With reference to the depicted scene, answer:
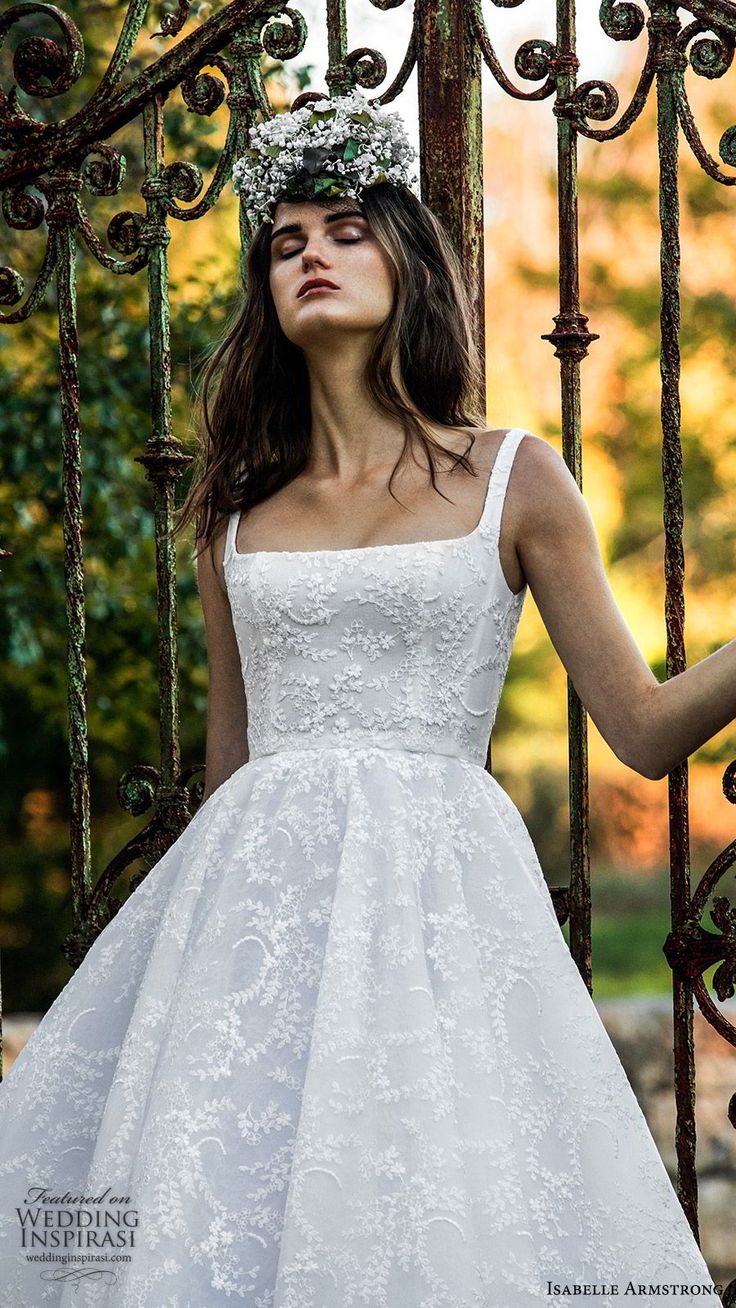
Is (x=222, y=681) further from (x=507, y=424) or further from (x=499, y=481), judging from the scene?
(x=507, y=424)

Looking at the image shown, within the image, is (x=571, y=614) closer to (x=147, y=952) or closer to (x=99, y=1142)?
(x=147, y=952)

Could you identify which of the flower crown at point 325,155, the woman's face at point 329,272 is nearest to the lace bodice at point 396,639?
the woman's face at point 329,272

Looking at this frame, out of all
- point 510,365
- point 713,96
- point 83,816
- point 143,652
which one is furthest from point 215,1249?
point 713,96

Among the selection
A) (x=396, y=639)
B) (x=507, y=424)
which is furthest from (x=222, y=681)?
(x=507, y=424)

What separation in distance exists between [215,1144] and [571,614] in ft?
2.75

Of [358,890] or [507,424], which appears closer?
[358,890]

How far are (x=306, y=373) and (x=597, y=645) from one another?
0.70 metres

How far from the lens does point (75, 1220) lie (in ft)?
6.81

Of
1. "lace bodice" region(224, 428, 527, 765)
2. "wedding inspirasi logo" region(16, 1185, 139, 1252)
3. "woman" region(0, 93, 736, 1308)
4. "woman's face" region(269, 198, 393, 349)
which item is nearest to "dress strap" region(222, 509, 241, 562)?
"woman" region(0, 93, 736, 1308)

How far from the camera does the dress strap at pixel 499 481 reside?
7.18 feet

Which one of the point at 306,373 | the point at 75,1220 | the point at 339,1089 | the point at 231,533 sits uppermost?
the point at 306,373

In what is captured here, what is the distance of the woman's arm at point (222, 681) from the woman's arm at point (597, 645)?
50 centimetres

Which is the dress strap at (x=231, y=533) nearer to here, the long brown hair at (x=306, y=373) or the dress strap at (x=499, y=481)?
the long brown hair at (x=306, y=373)

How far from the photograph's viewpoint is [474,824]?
2123 mm
